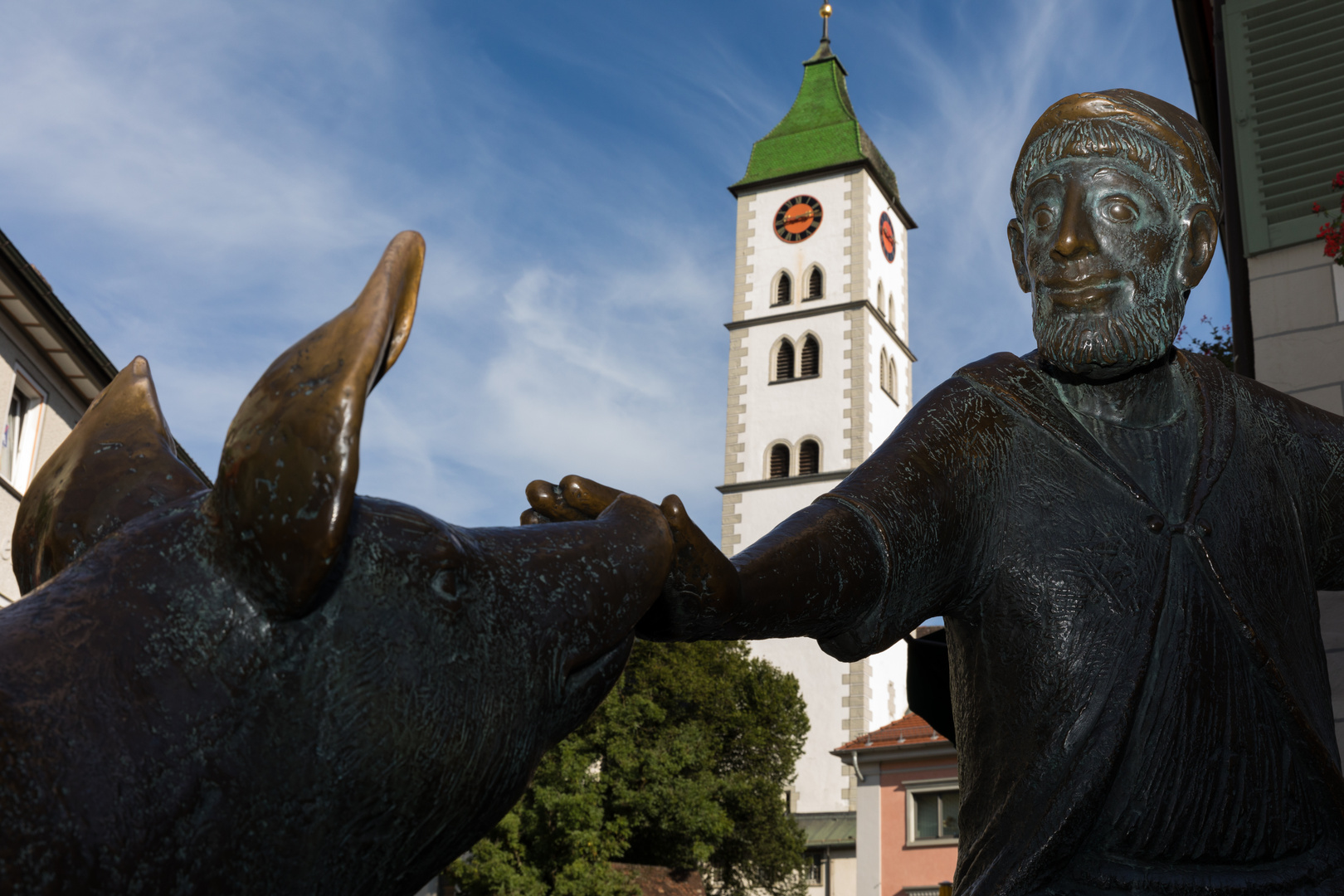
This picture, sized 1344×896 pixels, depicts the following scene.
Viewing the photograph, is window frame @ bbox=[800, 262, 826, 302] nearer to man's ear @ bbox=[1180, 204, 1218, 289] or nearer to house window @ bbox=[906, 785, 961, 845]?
house window @ bbox=[906, 785, 961, 845]

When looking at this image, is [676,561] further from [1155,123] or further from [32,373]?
[32,373]

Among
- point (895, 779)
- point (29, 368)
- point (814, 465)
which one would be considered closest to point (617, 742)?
point (895, 779)

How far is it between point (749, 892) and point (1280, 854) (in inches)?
1045

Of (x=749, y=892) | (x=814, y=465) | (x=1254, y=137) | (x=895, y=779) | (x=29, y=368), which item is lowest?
(x=749, y=892)

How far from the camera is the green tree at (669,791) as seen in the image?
22500 millimetres

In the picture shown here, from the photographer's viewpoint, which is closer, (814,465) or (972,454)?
(972,454)

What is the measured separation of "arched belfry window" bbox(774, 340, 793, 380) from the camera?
47875 mm

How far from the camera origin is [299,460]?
791 mm

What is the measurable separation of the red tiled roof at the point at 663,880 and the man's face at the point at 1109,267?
22494 millimetres

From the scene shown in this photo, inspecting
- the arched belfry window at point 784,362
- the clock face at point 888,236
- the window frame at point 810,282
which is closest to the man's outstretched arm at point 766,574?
the arched belfry window at point 784,362

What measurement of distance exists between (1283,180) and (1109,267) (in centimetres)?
702

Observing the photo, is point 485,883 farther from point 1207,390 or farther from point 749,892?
point 1207,390

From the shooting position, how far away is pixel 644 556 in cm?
112

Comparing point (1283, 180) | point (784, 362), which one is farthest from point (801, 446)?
point (1283, 180)
